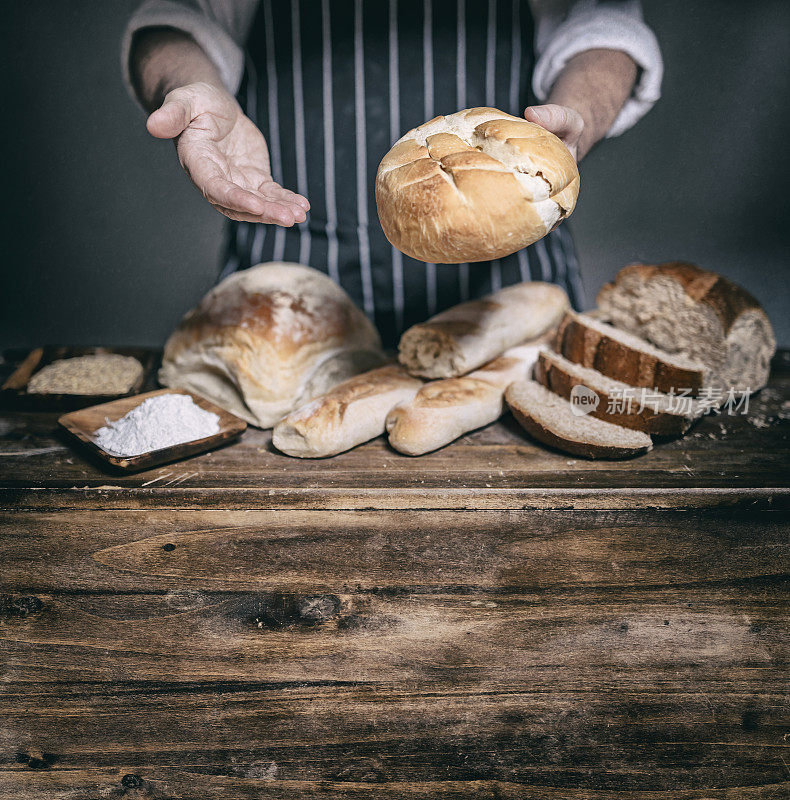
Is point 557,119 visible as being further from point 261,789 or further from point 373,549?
point 261,789

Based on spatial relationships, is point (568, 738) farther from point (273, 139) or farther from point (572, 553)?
point (273, 139)

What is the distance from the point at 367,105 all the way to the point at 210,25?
36 centimetres

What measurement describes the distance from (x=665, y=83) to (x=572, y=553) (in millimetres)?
1956

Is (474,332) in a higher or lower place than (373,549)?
higher

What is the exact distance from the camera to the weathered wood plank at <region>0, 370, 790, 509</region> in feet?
3.01

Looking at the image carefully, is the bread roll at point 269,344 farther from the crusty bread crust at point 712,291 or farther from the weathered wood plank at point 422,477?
the crusty bread crust at point 712,291

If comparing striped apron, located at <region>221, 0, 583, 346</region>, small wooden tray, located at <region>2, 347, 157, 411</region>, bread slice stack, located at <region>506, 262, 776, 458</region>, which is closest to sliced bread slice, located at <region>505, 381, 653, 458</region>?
bread slice stack, located at <region>506, 262, 776, 458</region>

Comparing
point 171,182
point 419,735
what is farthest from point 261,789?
point 171,182

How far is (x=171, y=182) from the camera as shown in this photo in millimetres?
2252

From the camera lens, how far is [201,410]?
108 centimetres

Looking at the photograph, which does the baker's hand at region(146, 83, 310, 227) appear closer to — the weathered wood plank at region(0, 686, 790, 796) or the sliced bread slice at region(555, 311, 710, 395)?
the sliced bread slice at region(555, 311, 710, 395)

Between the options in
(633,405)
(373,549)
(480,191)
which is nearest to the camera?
(480,191)

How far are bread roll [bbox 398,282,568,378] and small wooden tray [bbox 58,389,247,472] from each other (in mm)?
346

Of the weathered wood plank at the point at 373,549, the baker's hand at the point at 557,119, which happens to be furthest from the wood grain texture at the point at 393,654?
the baker's hand at the point at 557,119
